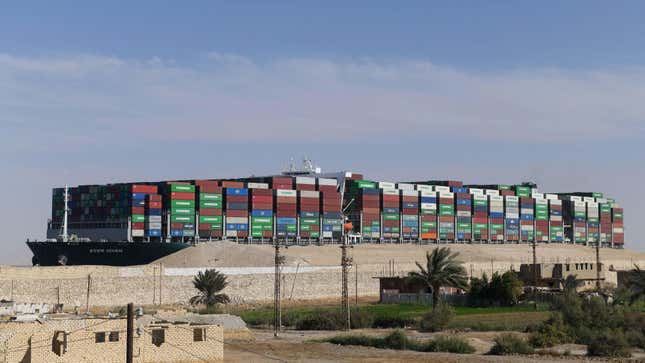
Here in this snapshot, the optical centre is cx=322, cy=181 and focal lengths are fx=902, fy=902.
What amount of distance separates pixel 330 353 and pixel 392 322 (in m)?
15.5

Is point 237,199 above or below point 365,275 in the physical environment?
above

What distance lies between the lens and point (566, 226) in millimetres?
154750

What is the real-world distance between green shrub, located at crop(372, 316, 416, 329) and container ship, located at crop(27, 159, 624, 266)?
1548cm

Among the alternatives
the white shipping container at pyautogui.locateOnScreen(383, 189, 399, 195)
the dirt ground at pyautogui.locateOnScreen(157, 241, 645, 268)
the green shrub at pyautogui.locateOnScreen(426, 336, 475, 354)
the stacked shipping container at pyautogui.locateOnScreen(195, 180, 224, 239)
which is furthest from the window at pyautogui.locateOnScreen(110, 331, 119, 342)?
the white shipping container at pyautogui.locateOnScreen(383, 189, 399, 195)

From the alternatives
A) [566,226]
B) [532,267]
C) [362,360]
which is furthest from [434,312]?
[566,226]

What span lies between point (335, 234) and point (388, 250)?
903 centimetres

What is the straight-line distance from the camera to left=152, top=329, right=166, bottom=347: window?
3269cm

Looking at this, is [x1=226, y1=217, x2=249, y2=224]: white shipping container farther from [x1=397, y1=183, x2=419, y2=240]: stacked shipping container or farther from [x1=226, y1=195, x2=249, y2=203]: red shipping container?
[x1=397, y1=183, x2=419, y2=240]: stacked shipping container

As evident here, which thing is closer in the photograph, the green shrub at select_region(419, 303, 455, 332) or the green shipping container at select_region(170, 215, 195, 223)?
the green shrub at select_region(419, 303, 455, 332)

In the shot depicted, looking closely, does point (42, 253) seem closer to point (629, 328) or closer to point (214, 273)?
point (214, 273)

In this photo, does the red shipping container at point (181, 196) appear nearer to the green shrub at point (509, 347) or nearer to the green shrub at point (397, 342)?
the green shrub at point (397, 342)

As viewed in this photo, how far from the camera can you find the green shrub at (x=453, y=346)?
39719 millimetres

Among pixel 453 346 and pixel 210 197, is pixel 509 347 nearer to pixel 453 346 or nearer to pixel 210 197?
pixel 453 346

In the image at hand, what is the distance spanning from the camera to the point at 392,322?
5466cm
